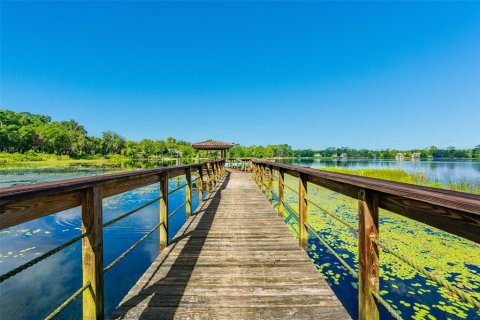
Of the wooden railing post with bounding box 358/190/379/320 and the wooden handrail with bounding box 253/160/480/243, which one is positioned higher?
the wooden handrail with bounding box 253/160/480/243

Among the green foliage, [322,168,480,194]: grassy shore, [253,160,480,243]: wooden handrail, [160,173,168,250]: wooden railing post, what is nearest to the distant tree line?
the green foliage

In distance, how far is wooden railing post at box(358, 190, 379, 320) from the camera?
1369 millimetres

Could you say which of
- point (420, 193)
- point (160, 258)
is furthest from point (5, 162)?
point (420, 193)

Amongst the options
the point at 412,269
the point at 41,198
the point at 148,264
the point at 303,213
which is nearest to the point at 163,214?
the point at 303,213

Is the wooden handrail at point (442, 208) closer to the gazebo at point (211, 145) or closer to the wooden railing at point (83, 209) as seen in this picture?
the wooden railing at point (83, 209)

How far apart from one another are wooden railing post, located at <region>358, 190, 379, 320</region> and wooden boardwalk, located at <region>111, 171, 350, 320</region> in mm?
242

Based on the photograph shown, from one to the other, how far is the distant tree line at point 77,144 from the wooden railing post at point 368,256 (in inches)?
1230

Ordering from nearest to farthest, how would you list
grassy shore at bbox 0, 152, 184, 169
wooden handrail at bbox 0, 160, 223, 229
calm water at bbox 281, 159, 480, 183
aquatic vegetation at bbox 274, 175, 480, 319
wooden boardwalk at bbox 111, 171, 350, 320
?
1. wooden handrail at bbox 0, 160, 223, 229
2. wooden boardwalk at bbox 111, 171, 350, 320
3. aquatic vegetation at bbox 274, 175, 480, 319
4. calm water at bbox 281, 159, 480, 183
5. grassy shore at bbox 0, 152, 184, 169

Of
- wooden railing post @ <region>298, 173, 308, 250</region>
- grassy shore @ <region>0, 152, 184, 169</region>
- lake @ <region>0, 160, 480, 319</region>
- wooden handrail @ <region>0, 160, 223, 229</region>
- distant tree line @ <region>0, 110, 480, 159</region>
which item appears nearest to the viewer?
wooden handrail @ <region>0, 160, 223, 229</region>

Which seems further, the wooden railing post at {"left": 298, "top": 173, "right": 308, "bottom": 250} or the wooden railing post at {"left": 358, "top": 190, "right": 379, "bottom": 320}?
the wooden railing post at {"left": 298, "top": 173, "right": 308, "bottom": 250}

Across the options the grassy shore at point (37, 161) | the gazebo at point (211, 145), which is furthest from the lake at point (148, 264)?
the grassy shore at point (37, 161)

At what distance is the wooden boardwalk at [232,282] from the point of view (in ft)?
5.33

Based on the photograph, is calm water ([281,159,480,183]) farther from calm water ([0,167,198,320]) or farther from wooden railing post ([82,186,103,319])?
wooden railing post ([82,186,103,319])

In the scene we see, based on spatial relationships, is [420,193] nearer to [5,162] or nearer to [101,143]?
[5,162]
